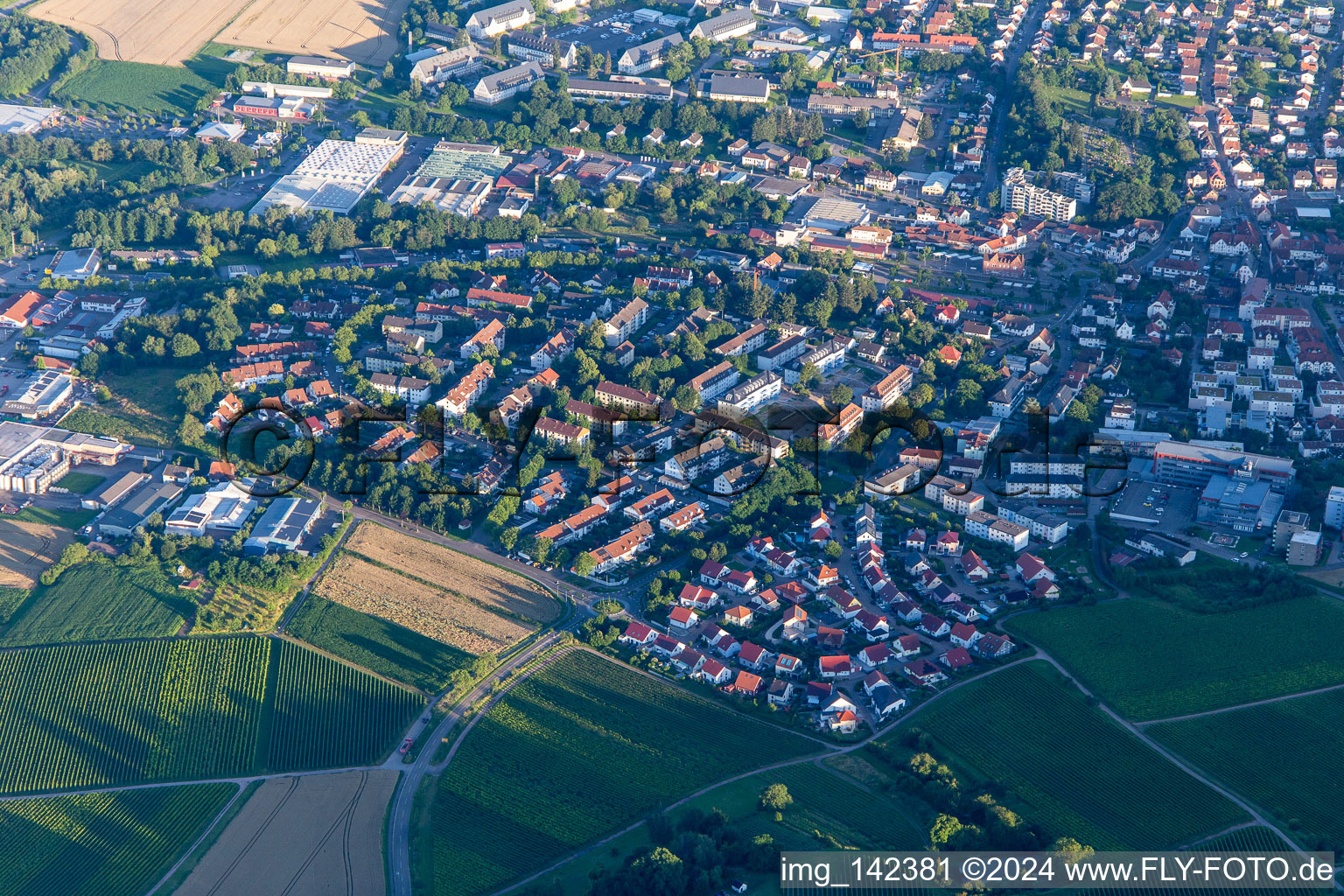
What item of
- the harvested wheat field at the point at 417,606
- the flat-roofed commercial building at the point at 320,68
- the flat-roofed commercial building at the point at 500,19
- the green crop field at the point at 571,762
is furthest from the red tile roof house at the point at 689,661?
the flat-roofed commercial building at the point at 500,19

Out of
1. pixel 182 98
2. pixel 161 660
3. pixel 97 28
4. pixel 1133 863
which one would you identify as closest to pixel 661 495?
pixel 161 660

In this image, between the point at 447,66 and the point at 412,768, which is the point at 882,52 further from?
the point at 412,768

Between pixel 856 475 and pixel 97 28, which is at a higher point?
pixel 97 28

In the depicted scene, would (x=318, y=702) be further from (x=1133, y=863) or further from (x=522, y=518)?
(x=1133, y=863)

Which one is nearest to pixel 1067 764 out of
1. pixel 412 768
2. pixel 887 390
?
pixel 412 768

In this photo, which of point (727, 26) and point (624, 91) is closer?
point (624, 91)

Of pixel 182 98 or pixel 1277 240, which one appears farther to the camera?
pixel 182 98

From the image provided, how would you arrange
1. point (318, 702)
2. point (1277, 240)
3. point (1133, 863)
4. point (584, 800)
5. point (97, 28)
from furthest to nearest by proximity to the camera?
point (97, 28), point (1277, 240), point (318, 702), point (584, 800), point (1133, 863)
